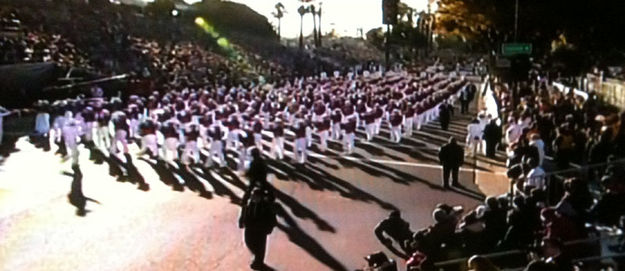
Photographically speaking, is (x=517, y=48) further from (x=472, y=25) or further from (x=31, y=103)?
(x=31, y=103)

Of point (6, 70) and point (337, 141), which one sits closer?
point (337, 141)

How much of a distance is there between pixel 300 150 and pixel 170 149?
3.63m

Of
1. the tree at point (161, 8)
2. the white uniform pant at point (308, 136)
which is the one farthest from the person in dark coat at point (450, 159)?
the tree at point (161, 8)

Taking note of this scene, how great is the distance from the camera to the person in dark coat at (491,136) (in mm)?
24297

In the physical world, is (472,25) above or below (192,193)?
above

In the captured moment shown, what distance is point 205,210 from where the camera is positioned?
55.2 ft

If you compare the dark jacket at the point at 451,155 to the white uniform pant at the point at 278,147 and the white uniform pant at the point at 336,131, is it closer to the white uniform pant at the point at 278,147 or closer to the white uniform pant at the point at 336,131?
the white uniform pant at the point at 278,147

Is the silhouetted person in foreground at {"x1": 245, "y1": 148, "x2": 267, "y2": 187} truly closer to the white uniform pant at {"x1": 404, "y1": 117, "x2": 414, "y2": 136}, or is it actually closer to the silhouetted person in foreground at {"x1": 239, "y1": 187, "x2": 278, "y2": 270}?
the silhouetted person in foreground at {"x1": 239, "y1": 187, "x2": 278, "y2": 270}

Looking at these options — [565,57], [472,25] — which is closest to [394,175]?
[472,25]

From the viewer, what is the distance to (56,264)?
500 inches

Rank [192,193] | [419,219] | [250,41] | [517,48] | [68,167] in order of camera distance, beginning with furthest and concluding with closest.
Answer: [250,41], [517,48], [68,167], [192,193], [419,219]

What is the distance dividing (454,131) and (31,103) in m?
19.0

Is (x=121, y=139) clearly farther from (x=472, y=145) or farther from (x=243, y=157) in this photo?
(x=472, y=145)

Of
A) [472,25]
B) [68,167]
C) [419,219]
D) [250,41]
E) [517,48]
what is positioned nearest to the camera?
Result: [419,219]
